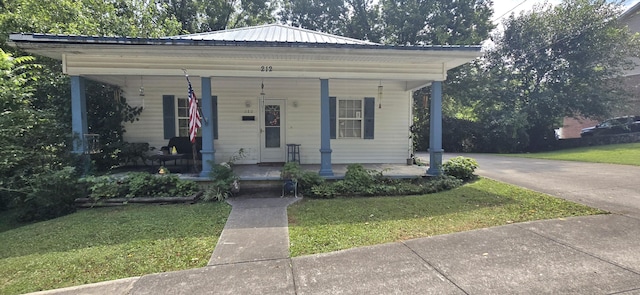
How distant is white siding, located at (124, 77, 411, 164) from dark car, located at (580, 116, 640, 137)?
1566cm

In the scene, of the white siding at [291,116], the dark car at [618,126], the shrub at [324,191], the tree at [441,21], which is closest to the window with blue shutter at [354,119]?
the white siding at [291,116]

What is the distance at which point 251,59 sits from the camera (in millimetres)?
6926

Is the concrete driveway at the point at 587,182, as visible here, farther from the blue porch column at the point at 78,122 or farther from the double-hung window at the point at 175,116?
the blue porch column at the point at 78,122

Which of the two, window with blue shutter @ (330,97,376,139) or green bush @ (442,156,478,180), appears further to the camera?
window with blue shutter @ (330,97,376,139)

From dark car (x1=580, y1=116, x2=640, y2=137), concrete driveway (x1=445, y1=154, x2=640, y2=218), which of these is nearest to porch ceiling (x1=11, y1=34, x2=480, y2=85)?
concrete driveway (x1=445, y1=154, x2=640, y2=218)

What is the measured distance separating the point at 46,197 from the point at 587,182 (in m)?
11.0

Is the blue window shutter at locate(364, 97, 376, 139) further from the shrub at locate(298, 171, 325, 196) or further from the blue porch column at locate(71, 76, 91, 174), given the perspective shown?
the blue porch column at locate(71, 76, 91, 174)

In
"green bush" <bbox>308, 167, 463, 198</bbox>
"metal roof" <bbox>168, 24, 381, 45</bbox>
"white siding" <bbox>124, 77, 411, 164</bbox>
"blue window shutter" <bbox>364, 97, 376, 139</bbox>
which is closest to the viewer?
"green bush" <bbox>308, 167, 463, 198</bbox>

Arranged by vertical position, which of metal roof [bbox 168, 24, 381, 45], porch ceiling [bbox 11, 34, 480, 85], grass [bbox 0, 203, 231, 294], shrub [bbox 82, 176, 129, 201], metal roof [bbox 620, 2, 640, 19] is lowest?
grass [bbox 0, 203, 231, 294]

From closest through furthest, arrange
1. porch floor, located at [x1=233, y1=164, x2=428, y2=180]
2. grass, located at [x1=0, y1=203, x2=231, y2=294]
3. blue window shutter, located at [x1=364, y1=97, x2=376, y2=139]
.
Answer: grass, located at [x1=0, y1=203, x2=231, y2=294], porch floor, located at [x1=233, y1=164, x2=428, y2=180], blue window shutter, located at [x1=364, y1=97, x2=376, y2=139]

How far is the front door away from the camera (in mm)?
9297

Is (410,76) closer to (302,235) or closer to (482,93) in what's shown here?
(302,235)

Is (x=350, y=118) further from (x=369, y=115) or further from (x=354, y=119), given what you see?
(x=369, y=115)

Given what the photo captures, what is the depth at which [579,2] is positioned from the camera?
1594cm
